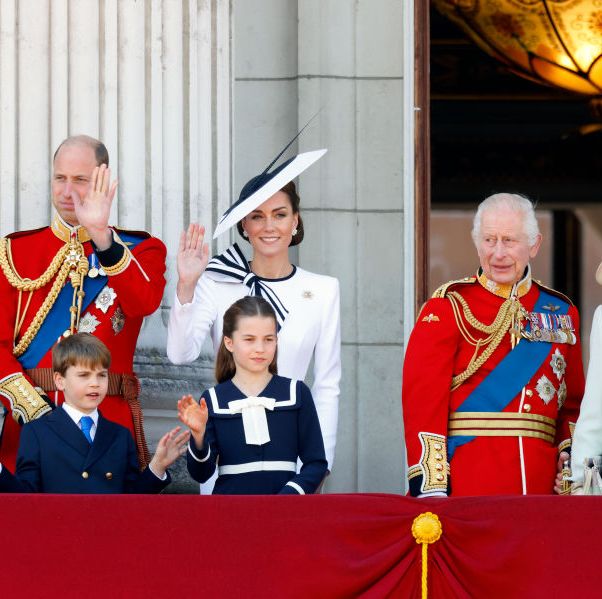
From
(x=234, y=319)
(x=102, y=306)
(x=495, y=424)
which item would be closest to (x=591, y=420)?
(x=495, y=424)

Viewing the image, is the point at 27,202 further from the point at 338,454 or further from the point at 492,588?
the point at 492,588

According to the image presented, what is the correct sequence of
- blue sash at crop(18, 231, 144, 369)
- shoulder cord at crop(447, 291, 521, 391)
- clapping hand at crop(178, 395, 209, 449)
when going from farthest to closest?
blue sash at crop(18, 231, 144, 369)
shoulder cord at crop(447, 291, 521, 391)
clapping hand at crop(178, 395, 209, 449)

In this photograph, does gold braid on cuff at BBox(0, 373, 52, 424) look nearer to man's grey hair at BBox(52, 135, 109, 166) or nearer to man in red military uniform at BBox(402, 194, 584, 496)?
man's grey hair at BBox(52, 135, 109, 166)

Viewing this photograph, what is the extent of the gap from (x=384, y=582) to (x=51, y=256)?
Answer: 163cm

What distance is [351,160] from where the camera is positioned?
7262 mm

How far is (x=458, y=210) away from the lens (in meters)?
15.1

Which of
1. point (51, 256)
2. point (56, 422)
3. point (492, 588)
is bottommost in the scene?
point (492, 588)

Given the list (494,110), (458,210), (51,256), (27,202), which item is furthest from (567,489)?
(458,210)

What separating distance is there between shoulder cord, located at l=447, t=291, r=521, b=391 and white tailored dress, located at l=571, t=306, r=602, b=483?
1.31ft

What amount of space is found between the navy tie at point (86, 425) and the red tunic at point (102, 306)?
25cm

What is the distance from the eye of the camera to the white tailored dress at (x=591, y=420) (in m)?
5.27

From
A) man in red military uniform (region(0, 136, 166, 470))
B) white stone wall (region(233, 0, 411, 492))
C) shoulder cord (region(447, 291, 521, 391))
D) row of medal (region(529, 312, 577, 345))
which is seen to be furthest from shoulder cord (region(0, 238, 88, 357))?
white stone wall (region(233, 0, 411, 492))

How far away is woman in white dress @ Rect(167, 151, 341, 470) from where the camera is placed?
576 centimetres

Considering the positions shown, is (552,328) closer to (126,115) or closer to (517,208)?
(517,208)
